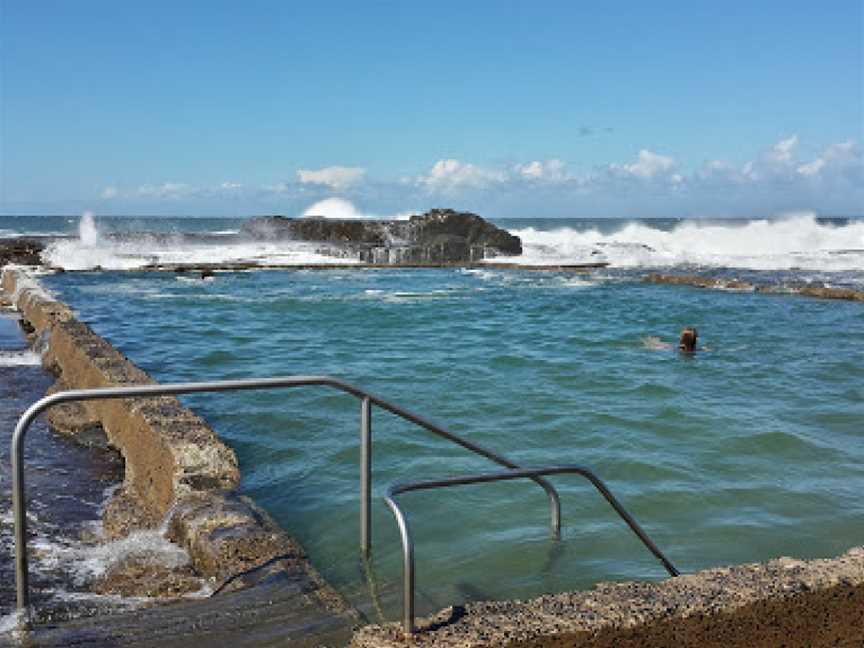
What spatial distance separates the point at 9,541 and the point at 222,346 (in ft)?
29.0

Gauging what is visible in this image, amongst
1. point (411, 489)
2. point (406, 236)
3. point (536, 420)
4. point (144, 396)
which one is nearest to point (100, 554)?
point (144, 396)

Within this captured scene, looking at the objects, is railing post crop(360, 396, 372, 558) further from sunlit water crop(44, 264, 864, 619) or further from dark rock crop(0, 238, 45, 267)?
dark rock crop(0, 238, 45, 267)

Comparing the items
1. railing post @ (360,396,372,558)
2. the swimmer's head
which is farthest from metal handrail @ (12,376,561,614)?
the swimmer's head

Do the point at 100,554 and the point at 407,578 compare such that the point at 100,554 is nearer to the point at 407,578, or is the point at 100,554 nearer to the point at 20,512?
the point at 20,512

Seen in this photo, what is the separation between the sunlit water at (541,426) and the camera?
17.4ft

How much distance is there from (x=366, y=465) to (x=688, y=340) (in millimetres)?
9521

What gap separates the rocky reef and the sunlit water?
19.9 metres

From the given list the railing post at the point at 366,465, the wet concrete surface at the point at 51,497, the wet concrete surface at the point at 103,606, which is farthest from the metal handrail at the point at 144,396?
the wet concrete surface at the point at 51,497

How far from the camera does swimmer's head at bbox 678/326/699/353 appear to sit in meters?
12.6

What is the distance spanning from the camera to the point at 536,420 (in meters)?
8.55

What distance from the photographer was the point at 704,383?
10.6 meters

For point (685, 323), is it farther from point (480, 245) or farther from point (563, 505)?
point (480, 245)

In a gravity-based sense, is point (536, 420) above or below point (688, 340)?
below

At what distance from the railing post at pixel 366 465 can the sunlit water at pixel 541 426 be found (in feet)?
0.92
